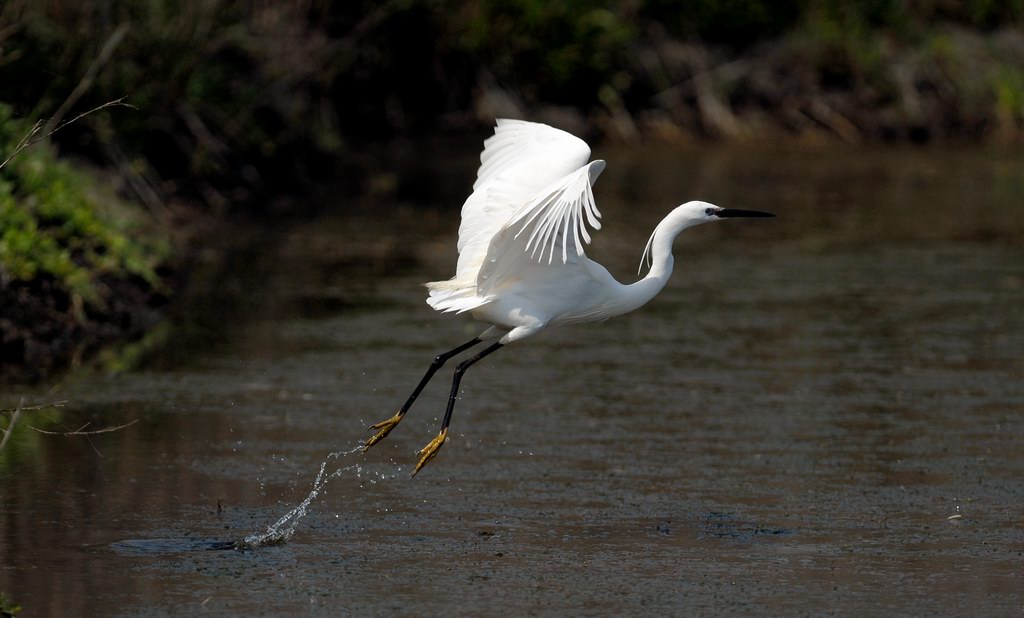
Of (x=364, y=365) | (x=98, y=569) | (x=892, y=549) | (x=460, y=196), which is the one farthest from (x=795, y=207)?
(x=98, y=569)

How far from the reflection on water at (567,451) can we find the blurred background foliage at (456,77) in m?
1.67

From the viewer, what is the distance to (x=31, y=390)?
827cm

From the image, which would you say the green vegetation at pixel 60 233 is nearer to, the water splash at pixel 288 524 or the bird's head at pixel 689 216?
the water splash at pixel 288 524

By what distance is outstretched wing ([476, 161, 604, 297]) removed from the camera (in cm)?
594

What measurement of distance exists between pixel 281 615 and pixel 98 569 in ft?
2.63

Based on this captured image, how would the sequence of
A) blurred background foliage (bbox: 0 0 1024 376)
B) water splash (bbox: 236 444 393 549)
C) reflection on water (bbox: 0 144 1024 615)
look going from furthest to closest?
blurred background foliage (bbox: 0 0 1024 376), water splash (bbox: 236 444 393 549), reflection on water (bbox: 0 144 1024 615)

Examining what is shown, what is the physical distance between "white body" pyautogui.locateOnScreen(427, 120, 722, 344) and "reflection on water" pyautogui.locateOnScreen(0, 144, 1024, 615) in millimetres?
675

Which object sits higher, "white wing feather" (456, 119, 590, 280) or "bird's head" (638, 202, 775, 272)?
"white wing feather" (456, 119, 590, 280)

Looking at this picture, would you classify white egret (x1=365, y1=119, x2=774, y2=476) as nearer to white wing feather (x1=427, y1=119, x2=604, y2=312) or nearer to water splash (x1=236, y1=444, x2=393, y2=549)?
white wing feather (x1=427, y1=119, x2=604, y2=312)

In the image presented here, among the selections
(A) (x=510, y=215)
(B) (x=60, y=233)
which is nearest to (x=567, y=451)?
(A) (x=510, y=215)

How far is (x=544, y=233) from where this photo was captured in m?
6.40

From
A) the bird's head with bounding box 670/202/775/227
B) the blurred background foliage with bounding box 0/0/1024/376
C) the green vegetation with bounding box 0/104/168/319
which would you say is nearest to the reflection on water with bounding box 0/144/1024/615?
the green vegetation with bounding box 0/104/168/319

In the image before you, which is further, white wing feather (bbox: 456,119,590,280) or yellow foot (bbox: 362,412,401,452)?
white wing feather (bbox: 456,119,590,280)

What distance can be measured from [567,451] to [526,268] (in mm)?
948
